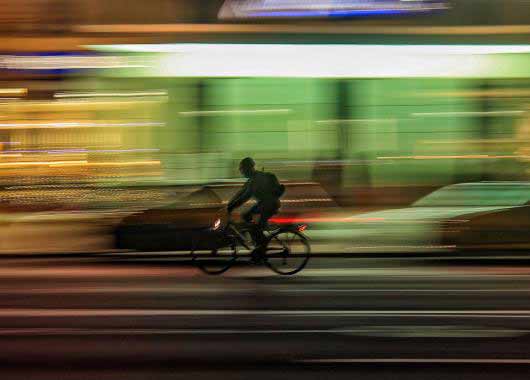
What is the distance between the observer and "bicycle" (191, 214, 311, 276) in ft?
39.0

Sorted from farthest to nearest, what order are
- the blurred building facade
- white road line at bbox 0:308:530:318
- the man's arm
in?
the blurred building facade, the man's arm, white road line at bbox 0:308:530:318

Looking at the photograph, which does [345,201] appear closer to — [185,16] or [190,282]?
[185,16]

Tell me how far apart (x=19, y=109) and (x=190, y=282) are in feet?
26.2

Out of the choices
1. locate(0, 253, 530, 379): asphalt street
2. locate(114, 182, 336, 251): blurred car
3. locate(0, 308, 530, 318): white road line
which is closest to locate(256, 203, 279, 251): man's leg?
locate(0, 253, 530, 379): asphalt street

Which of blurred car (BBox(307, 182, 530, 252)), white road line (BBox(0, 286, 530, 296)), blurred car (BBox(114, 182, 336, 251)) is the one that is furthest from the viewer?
blurred car (BBox(114, 182, 336, 251))

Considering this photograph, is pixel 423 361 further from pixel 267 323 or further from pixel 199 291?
pixel 199 291

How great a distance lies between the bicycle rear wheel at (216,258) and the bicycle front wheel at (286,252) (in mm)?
467

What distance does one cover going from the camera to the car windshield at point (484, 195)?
14469 mm

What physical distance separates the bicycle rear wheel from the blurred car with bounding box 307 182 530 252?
3.62m

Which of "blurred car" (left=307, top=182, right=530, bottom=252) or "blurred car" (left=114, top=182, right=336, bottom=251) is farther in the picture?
"blurred car" (left=114, top=182, right=336, bottom=251)

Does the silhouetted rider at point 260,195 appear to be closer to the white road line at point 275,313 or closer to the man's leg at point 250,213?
the man's leg at point 250,213

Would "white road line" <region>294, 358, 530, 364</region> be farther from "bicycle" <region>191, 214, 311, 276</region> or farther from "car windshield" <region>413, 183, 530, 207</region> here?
"car windshield" <region>413, 183, 530, 207</region>

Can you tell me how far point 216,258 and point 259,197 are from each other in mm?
1048

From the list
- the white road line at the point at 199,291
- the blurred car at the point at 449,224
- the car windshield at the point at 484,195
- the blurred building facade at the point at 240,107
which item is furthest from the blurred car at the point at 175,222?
the white road line at the point at 199,291
